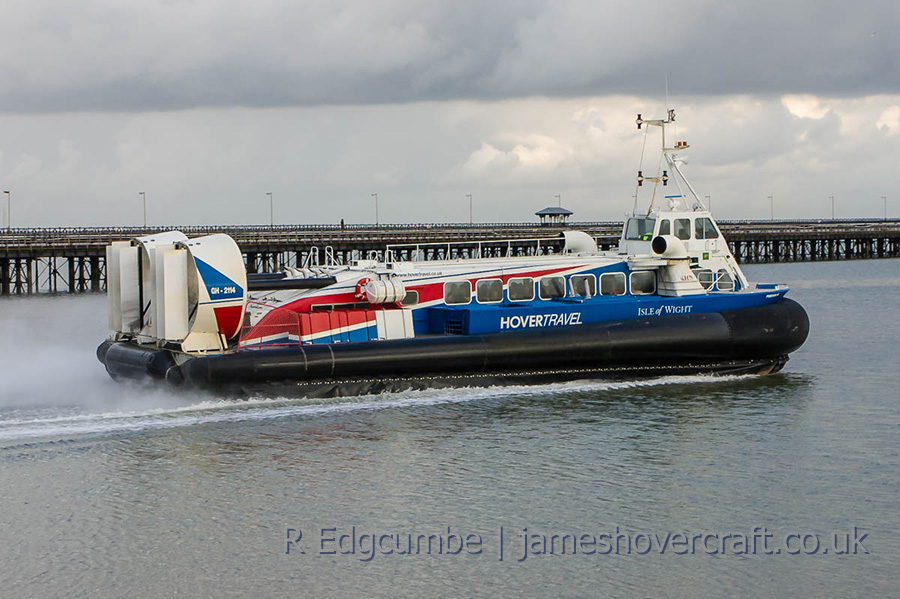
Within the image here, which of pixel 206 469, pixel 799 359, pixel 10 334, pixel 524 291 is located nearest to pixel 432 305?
pixel 524 291

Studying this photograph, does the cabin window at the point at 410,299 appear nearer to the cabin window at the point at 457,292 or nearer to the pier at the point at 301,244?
the cabin window at the point at 457,292

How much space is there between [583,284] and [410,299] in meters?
2.88

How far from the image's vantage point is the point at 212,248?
48.4 feet

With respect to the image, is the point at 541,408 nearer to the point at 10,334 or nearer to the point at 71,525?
the point at 71,525

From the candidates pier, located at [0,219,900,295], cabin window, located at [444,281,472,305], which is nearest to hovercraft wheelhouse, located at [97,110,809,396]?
cabin window, located at [444,281,472,305]

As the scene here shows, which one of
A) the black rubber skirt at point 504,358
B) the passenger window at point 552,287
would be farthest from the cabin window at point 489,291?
the black rubber skirt at point 504,358

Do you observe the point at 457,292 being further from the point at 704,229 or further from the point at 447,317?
the point at 704,229

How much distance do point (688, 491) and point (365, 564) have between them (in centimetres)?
373

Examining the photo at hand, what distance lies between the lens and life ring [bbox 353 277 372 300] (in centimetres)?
1587

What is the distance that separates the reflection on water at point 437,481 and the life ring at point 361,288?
5.35 feet

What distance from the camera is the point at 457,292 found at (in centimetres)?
1647

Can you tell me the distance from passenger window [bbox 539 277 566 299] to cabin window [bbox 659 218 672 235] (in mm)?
2147

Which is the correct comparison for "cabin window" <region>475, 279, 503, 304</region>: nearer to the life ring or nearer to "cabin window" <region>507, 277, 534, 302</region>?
"cabin window" <region>507, 277, 534, 302</region>

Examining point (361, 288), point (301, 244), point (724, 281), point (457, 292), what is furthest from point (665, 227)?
point (301, 244)
